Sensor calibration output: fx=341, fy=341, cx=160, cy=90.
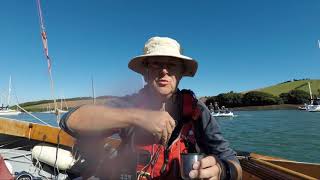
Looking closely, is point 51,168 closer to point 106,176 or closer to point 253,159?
point 253,159

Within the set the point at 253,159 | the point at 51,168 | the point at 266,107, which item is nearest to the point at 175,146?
the point at 253,159

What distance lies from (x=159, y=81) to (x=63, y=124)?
86cm

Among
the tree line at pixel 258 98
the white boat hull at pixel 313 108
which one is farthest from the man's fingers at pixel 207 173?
the tree line at pixel 258 98

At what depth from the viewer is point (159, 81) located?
106 inches

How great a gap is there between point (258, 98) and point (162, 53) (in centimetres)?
10948

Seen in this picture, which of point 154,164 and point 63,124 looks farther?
point 154,164

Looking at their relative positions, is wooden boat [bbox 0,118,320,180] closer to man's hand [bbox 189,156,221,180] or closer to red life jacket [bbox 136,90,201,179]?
red life jacket [bbox 136,90,201,179]

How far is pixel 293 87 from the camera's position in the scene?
114312mm

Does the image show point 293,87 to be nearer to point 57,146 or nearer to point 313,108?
point 313,108

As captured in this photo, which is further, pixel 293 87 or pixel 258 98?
pixel 293 87

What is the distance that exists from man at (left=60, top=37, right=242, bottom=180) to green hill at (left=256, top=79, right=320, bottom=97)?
115m

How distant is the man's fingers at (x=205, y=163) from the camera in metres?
2.10

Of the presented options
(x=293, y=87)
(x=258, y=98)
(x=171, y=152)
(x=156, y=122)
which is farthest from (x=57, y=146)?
(x=293, y=87)

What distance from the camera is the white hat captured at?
8.96 ft
